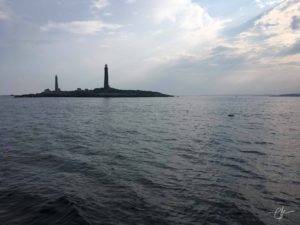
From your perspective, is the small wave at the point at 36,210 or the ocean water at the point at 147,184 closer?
the small wave at the point at 36,210

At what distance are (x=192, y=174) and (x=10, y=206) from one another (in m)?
8.27

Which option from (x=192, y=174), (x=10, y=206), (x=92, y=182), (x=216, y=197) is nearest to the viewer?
(x=10, y=206)

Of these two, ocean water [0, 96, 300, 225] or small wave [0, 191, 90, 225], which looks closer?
small wave [0, 191, 90, 225]

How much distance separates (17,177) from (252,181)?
1088 centimetres

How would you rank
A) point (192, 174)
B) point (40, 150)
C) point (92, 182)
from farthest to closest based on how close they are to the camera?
point (40, 150) < point (192, 174) < point (92, 182)

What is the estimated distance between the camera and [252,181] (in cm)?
1387

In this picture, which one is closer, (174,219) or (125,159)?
(174,219)

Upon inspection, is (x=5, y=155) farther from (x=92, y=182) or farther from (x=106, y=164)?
(x=92, y=182)

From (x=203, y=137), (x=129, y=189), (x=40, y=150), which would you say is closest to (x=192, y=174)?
(x=129, y=189)

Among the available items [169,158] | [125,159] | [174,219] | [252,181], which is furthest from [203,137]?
[174,219]

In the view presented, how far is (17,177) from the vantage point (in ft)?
45.3

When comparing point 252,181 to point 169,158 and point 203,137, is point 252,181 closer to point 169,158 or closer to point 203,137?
point 169,158

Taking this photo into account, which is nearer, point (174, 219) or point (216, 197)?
point (174, 219)

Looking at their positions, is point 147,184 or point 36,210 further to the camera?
point 147,184
